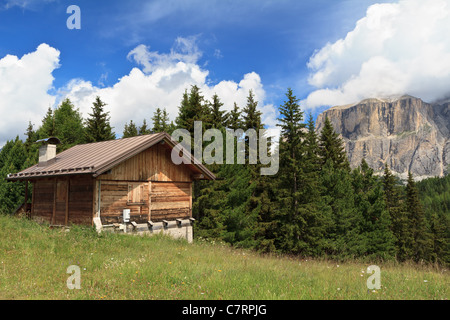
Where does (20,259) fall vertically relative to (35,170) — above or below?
below

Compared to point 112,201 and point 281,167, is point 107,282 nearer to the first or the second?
point 112,201

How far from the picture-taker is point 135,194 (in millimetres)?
17469

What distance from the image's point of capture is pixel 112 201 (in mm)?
16453

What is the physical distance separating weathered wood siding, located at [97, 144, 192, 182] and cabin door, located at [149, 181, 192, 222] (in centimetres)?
44

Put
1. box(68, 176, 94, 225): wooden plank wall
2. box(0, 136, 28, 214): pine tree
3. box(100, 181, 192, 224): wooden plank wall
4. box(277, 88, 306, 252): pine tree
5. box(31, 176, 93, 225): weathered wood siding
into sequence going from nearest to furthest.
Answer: box(68, 176, 94, 225): wooden plank wall, box(31, 176, 93, 225): weathered wood siding, box(100, 181, 192, 224): wooden plank wall, box(0, 136, 28, 214): pine tree, box(277, 88, 306, 252): pine tree

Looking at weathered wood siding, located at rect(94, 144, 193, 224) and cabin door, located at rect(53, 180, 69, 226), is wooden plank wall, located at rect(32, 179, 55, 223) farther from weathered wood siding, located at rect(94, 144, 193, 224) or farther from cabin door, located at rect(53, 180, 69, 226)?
weathered wood siding, located at rect(94, 144, 193, 224)

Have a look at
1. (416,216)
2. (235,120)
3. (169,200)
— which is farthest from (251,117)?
(416,216)

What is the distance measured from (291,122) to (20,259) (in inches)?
968

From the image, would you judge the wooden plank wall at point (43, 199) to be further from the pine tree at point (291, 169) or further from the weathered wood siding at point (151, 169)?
the pine tree at point (291, 169)

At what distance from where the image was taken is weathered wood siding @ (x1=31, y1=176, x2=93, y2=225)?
1606cm

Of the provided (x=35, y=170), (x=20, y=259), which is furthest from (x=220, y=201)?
(x=20, y=259)

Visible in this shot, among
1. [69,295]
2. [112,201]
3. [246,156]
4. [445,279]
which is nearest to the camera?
[69,295]

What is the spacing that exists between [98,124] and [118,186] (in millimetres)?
27093

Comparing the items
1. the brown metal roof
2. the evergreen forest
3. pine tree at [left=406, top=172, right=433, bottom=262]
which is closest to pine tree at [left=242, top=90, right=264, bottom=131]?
the evergreen forest
